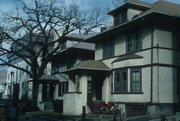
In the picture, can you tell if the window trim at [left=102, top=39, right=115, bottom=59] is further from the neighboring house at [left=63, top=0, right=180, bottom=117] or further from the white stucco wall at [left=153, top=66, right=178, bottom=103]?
the white stucco wall at [left=153, top=66, right=178, bottom=103]

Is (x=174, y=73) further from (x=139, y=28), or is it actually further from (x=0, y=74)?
(x=0, y=74)

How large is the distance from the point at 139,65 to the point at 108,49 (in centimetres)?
590

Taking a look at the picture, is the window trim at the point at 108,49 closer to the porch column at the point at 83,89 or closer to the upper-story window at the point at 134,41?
the upper-story window at the point at 134,41

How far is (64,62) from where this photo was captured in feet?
124

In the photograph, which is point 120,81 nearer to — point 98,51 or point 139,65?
point 139,65

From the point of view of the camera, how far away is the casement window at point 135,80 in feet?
75.6

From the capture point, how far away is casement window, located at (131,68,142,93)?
907 inches

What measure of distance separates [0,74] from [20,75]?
5910cm

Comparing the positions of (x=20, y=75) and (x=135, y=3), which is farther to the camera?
(x=20, y=75)

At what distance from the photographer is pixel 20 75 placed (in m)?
57.5

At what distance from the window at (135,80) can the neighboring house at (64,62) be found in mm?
10531

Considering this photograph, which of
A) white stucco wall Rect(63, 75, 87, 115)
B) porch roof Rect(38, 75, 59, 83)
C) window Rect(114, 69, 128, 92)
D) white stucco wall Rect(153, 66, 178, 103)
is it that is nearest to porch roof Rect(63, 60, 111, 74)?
white stucco wall Rect(63, 75, 87, 115)

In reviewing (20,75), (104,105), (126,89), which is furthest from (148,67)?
(20,75)

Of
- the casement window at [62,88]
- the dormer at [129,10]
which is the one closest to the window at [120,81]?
the dormer at [129,10]
